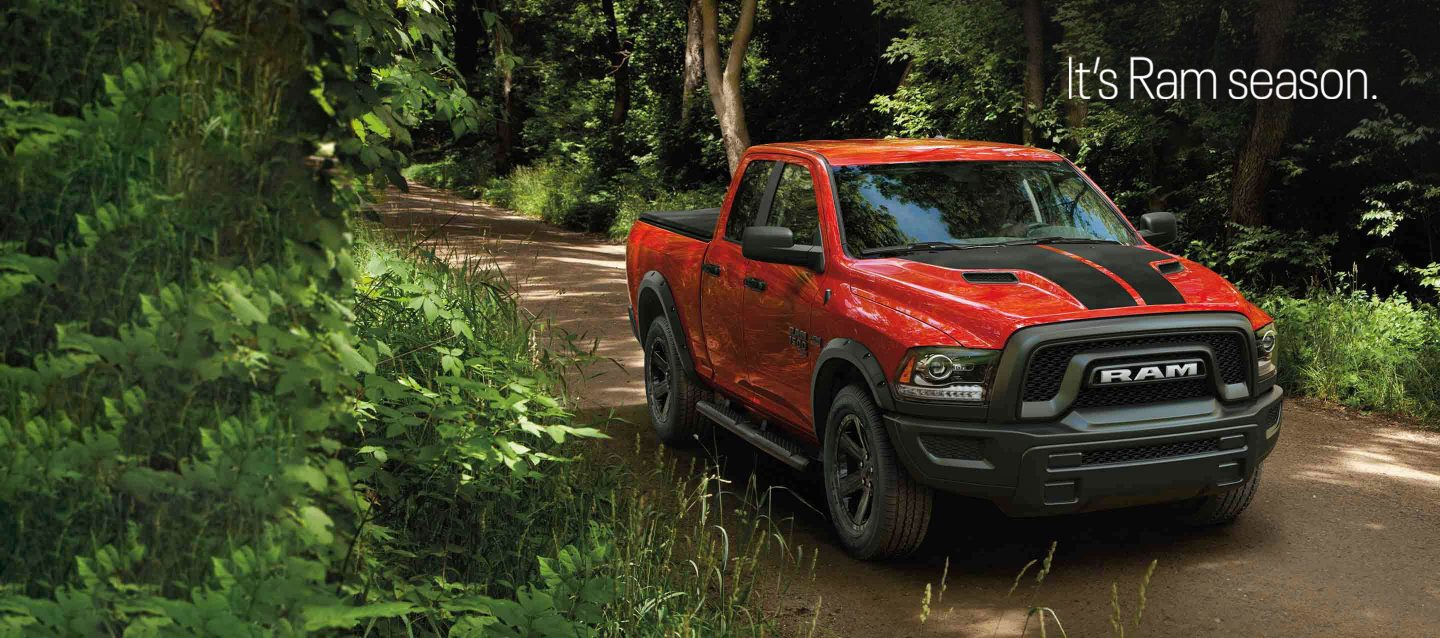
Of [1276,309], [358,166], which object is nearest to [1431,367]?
[1276,309]

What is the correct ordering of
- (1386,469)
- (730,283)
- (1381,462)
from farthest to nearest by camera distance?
(1381,462) → (1386,469) → (730,283)

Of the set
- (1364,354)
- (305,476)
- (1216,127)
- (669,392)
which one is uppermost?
(1216,127)

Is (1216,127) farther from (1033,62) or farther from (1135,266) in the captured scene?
(1135,266)

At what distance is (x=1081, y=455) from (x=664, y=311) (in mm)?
3430

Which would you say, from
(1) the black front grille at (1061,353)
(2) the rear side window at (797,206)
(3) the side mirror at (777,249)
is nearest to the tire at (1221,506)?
(1) the black front grille at (1061,353)

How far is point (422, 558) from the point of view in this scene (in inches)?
207

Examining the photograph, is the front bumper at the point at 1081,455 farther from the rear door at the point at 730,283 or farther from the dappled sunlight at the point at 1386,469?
the dappled sunlight at the point at 1386,469

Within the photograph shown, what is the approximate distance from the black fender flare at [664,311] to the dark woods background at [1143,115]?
1400mm

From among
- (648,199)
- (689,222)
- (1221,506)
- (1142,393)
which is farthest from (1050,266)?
(648,199)

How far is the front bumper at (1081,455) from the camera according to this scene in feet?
17.7

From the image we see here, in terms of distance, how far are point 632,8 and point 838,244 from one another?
33.0m

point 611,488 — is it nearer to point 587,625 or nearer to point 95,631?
point 587,625

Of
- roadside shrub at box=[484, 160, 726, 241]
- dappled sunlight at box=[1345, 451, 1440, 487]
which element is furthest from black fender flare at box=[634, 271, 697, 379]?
roadside shrub at box=[484, 160, 726, 241]

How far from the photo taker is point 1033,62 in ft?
59.1
